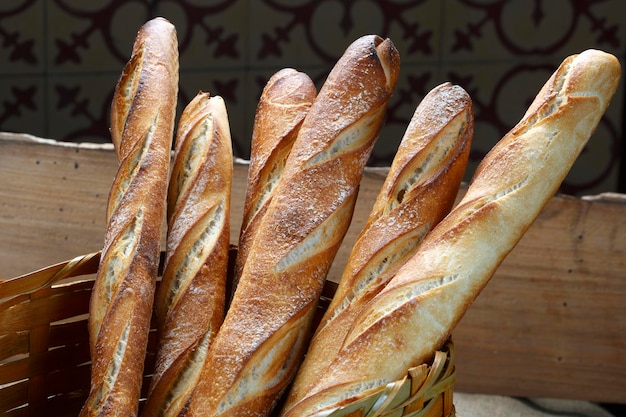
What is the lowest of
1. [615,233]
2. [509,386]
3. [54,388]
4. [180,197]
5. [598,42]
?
[509,386]

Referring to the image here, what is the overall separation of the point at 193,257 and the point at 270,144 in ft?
0.65

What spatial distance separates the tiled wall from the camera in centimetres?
196

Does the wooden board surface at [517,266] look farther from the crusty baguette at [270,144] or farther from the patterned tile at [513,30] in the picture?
the patterned tile at [513,30]

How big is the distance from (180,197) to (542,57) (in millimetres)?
1168

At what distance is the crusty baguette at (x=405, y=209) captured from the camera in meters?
0.98

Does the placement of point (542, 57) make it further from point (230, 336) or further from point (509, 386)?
point (230, 336)

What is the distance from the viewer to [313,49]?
2.00m

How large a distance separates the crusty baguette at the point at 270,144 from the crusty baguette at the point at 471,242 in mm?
263

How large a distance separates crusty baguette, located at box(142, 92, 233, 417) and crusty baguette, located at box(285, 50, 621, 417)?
0.17 meters

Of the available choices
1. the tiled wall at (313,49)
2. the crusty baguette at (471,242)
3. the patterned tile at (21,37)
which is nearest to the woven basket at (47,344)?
the crusty baguette at (471,242)

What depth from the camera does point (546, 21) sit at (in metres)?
1.96

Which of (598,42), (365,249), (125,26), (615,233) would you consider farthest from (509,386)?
(125,26)

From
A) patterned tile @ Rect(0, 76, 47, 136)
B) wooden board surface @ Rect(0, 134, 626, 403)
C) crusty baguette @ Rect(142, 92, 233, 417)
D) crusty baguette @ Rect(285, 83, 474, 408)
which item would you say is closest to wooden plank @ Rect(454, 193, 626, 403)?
wooden board surface @ Rect(0, 134, 626, 403)

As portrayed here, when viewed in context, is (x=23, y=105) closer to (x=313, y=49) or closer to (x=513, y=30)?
(x=313, y=49)
